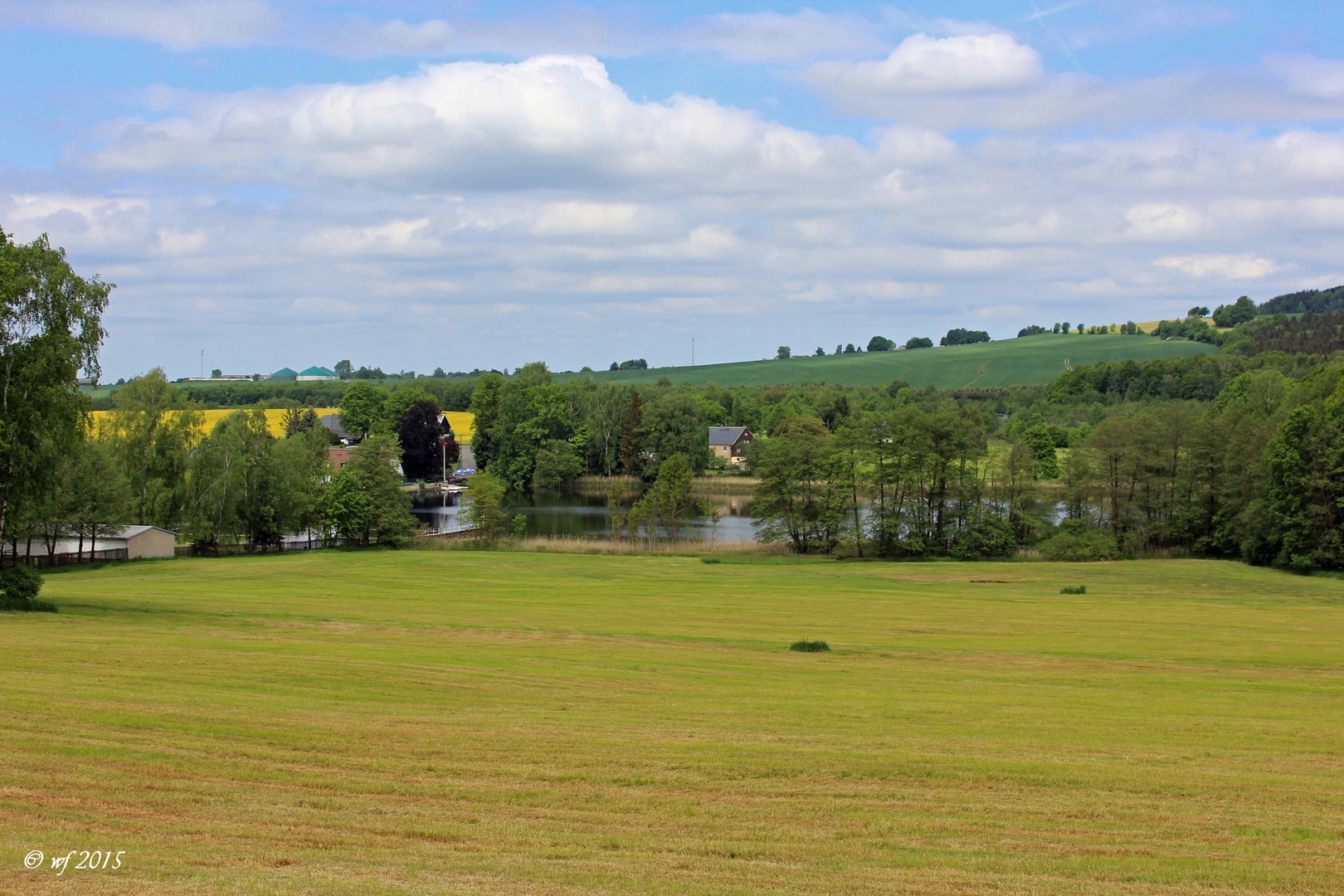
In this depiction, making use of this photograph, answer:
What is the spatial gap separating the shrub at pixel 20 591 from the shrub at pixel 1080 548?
2337 inches

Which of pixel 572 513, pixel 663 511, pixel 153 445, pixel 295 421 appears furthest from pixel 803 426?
pixel 153 445

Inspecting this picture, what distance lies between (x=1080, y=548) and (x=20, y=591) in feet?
201

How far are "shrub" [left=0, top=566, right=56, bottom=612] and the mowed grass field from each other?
134 centimetres

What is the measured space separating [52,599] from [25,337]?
29.0 ft

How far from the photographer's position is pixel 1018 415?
17225 centimetres

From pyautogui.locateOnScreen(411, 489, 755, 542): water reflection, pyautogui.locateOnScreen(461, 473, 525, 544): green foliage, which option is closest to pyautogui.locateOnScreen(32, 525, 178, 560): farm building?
pyautogui.locateOnScreen(461, 473, 525, 544): green foliage

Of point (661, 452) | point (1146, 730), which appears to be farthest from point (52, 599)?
point (661, 452)

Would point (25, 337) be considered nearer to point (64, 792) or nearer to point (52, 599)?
point (52, 599)

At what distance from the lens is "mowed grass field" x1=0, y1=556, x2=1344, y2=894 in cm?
1059

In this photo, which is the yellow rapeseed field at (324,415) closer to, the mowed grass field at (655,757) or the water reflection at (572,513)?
the water reflection at (572,513)

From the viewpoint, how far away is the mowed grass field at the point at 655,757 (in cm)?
1059

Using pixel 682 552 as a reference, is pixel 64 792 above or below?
above

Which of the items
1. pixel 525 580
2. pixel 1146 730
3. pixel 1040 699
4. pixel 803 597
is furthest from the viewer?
pixel 525 580

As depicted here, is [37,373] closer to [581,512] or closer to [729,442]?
[581,512]
